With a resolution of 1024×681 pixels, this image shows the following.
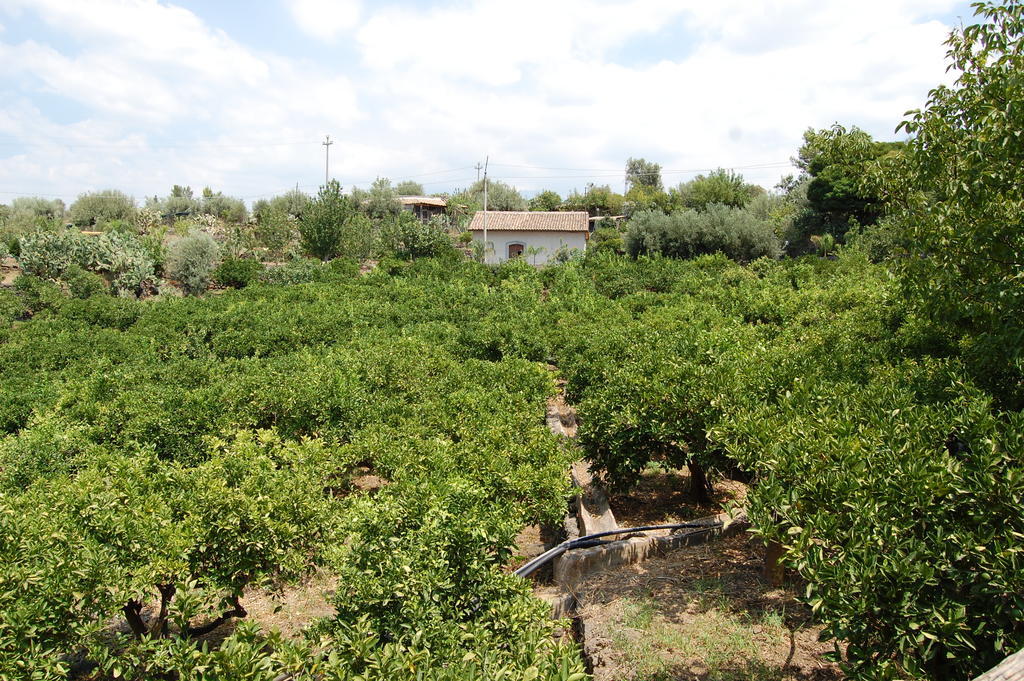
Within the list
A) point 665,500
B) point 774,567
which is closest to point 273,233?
point 665,500

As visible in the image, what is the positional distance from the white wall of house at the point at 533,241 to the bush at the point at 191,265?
1728cm

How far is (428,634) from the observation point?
11.8ft

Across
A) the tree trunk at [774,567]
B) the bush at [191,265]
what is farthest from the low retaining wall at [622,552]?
the bush at [191,265]

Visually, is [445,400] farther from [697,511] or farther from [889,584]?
[889,584]

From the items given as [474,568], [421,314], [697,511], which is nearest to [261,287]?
[421,314]

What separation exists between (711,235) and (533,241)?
12.8m

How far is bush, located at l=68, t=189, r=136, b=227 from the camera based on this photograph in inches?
1810

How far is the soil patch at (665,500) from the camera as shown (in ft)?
24.2

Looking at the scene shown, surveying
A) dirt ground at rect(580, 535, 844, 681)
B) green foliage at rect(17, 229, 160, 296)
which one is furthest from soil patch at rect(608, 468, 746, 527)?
green foliage at rect(17, 229, 160, 296)

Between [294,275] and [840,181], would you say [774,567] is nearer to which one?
[294,275]

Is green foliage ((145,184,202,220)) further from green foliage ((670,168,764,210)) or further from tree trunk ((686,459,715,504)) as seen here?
tree trunk ((686,459,715,504))

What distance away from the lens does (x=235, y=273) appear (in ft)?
87.0

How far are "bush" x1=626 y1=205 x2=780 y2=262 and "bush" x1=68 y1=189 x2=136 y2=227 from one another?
3759cm

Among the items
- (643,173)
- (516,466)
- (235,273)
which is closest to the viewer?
(516,466)
